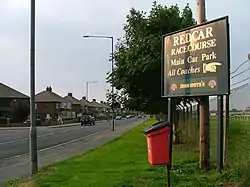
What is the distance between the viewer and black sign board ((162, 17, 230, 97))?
35.7 ft

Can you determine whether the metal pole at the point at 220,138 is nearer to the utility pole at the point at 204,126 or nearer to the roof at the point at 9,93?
the utility pole at the point at 204,126

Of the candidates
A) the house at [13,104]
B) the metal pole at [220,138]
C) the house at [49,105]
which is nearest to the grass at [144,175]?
the metal pole at [220,138]

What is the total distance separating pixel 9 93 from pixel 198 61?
10138 cm

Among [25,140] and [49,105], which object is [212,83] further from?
[49,105]

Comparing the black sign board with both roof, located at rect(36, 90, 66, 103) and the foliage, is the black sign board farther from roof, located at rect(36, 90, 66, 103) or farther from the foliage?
roof, located at rect(36, 90, 66, 103)

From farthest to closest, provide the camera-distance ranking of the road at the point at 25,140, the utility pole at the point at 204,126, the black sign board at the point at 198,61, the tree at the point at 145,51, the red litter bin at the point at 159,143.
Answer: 1. the road at the point at 25,140
2. the tree at the point at 145,51
3. the utility pole at the point at 204,126
4. the black sign board at the point at 198,61
5. the red litter bin at the point at 159,143

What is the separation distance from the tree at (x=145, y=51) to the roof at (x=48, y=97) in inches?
4088

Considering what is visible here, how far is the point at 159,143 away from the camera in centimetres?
966

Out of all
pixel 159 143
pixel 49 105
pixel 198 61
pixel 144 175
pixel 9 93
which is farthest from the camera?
pixel 49 105


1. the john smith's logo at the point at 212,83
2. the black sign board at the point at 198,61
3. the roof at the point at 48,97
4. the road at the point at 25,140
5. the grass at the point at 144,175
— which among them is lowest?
the road at the point at 25,140

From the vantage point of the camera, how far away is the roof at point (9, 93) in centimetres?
10796

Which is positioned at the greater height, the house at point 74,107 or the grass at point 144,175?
the house at point 74,107

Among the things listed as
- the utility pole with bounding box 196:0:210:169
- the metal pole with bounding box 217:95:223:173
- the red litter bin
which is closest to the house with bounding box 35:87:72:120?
the utility pole with bounding box 196:0:210:169

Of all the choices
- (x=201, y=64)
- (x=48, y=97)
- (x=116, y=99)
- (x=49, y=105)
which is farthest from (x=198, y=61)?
(x=48, y=97)
